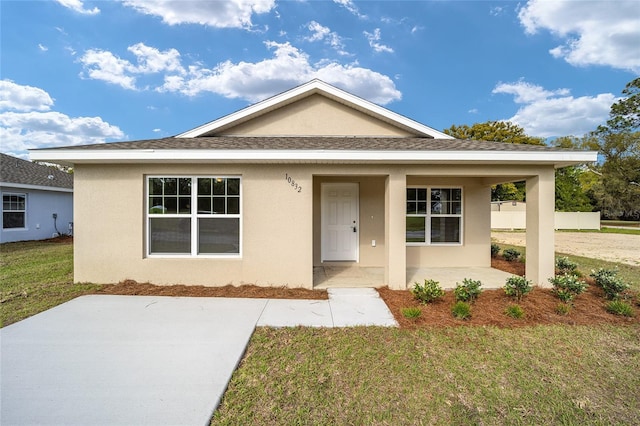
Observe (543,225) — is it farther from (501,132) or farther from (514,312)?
(501,132)

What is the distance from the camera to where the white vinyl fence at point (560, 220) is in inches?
1055

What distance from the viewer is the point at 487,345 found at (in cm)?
381

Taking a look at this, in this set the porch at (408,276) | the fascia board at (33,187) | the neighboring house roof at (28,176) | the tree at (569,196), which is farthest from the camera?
the tree at (569,196)

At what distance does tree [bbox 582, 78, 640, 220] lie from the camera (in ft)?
94.9

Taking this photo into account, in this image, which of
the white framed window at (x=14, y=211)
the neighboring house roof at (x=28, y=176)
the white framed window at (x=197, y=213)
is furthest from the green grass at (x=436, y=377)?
the white framed window at (x=14, y=211)

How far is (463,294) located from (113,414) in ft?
16.7

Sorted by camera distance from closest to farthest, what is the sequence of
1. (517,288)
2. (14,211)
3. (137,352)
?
(137,352)
(517,288)
(14,211)

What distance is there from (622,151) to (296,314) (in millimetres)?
41571

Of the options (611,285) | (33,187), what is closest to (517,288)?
(611,285)

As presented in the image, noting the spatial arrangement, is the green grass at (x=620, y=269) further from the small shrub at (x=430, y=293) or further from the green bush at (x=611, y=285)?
the small shrub at (x=430, y=293)

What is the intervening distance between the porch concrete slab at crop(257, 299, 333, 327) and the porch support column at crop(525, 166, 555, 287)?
192 inches

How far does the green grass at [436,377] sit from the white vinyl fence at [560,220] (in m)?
26.0

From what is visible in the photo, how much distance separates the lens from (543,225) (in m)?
6.32

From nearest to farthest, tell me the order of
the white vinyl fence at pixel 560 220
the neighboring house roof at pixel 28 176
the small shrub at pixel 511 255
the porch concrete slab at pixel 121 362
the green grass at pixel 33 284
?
the porch concrete slab at pixel 121 362 → the green grass at pixel 33 284 → the small shrub at pixel 511 255 → the neighboring house roof at pixel 28 176 → the white vinyl fence at pixel 560 220
